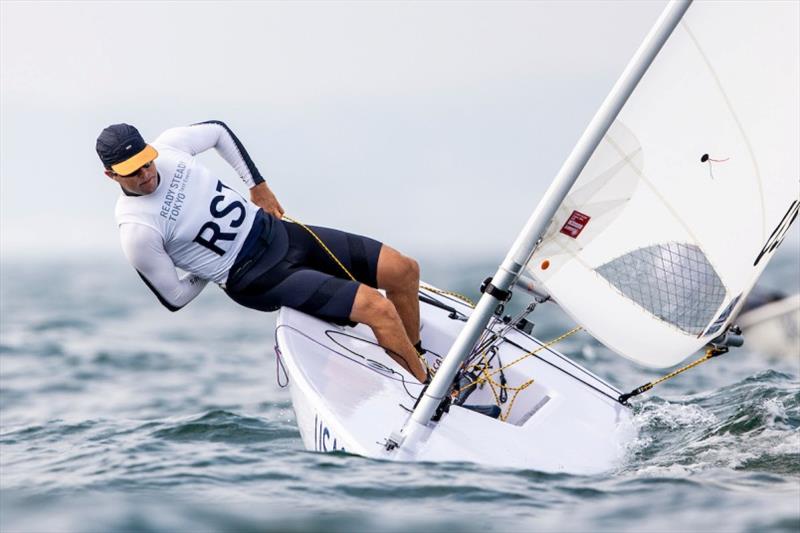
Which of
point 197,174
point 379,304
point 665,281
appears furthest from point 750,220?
point 197,174

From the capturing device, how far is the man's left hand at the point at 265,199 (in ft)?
18.2

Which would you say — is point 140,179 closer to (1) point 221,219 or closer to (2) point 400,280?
(1) point 221,219

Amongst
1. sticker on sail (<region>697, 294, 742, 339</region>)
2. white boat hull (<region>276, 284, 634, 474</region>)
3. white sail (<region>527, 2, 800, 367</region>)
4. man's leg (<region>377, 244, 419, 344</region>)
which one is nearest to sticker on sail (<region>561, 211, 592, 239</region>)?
white sail (<region>527, 2, 800, 367</region>)

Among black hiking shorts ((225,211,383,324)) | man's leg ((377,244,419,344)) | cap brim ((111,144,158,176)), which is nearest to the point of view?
cap brim ((111,144,158,176))

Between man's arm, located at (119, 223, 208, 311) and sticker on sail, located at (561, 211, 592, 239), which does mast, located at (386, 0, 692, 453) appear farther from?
man's arm, located at (119, 223, 208, 311)

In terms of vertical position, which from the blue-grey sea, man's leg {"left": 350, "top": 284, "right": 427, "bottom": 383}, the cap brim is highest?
the cap brim

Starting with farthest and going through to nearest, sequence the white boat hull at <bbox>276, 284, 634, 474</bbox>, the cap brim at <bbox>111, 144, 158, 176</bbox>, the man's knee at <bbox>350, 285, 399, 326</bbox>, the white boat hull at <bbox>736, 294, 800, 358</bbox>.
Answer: the man's knee at <bbox>350, 285, 399, 326</bbox>, the cap brim at <bbox>111, 144, 158, 176</bbox>, the white boat hull at <bbox>276, 284, 634, 474</bbox>, the white boat hull at <bbox>736, 294, 800, 358</bbox>

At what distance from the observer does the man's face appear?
4.84m

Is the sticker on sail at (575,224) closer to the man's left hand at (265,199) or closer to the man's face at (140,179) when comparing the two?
the man's left hand at (265,199)

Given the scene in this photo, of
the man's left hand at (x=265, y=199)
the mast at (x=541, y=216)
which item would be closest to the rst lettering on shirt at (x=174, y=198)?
the man's left hand at (x=265, y=199)

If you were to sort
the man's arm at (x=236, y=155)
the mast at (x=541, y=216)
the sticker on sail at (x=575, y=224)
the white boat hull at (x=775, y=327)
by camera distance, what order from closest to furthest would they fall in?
1. the mast at (x=541, y=216)
2. the white boat hull at (x=775, y=327)
3. the sticker on sail at (x=575, y=224)
4. the man's arm at (x=236, y=155)

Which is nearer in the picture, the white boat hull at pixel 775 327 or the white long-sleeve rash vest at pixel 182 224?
the white boat hull at pixel 775 327

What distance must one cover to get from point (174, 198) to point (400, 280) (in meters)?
1.19

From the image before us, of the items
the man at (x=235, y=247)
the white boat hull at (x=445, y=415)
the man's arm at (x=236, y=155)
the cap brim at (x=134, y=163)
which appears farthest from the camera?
the man's arm at (x=236, y=155)
